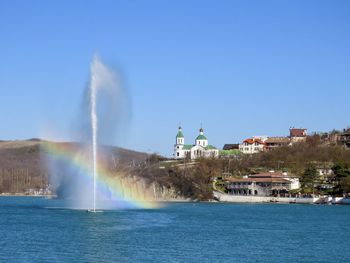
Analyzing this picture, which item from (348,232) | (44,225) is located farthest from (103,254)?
(348,232)

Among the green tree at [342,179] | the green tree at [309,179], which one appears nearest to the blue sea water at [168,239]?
the green tree at [342,179]

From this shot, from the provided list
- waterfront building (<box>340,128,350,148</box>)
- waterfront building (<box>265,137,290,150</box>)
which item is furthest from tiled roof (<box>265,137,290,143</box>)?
waterfront building (<box>340,128,350,148</box>)

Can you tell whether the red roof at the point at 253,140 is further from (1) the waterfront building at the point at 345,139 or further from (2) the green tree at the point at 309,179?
(2) the green tree at the point at 309,179

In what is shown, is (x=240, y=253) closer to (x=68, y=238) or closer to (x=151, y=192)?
(x=68, y=238)

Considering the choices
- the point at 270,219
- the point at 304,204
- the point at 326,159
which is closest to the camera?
the point at 270,219

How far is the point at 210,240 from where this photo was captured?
132 feet

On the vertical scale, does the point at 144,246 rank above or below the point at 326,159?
below

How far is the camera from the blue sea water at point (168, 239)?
33.0 m

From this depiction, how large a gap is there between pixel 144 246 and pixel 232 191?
230ft

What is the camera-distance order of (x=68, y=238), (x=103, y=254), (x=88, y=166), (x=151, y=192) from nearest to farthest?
(x=103, y=254) → (x=68, y=238) → (x=88, y=166) → (x=151, y=192)

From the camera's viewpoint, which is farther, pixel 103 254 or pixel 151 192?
pixel 151 192

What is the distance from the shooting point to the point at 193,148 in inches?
5817

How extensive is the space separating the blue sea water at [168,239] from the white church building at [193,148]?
88040 millimetres

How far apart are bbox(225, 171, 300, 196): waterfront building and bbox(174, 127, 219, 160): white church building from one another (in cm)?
3743
